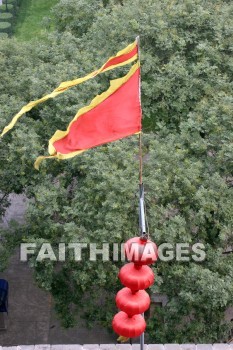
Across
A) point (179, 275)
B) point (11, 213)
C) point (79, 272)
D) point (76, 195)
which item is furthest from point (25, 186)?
point (11, 213)

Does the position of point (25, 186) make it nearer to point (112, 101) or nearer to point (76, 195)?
point (76, 195)

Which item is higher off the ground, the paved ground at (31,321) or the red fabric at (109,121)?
the red fabric at (109,121)

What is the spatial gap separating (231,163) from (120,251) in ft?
9.93

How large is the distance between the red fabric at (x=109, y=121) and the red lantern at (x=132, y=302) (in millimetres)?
2278

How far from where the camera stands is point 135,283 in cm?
783

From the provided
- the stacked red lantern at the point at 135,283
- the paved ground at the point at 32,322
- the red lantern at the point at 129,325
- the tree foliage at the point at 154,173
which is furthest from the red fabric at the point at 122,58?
the paved ground at the point at 32,322

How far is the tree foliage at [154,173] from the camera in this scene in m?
12.1

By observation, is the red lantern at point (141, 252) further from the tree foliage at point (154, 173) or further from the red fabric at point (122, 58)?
the tree foliage at point (154, 173)

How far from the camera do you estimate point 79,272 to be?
1218 cm

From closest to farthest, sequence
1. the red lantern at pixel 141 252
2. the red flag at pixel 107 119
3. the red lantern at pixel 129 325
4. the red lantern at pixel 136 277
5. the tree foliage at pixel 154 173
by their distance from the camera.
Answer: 1. the red lantern at pixel 141 252
2. the red lantern at pixel 136 277
3. the red lantern at pixel 129 325
4. the red flag at pixel 107 119
5. the tree foliage at pixel 154 173

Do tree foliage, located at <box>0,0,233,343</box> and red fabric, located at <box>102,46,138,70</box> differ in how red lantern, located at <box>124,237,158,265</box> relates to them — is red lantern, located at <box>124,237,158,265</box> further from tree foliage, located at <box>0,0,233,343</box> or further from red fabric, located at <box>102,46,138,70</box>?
tree foliage, located at <box>0,0,233,343</box>

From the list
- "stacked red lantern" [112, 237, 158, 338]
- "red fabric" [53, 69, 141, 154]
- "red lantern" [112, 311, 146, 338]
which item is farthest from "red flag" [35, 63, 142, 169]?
"red lantern" [112, 311, 146, 338]

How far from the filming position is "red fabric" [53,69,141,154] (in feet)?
29.8

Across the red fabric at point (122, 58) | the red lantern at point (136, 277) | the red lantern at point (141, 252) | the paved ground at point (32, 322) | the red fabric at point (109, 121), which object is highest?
the red fabric at point (122, 58)
